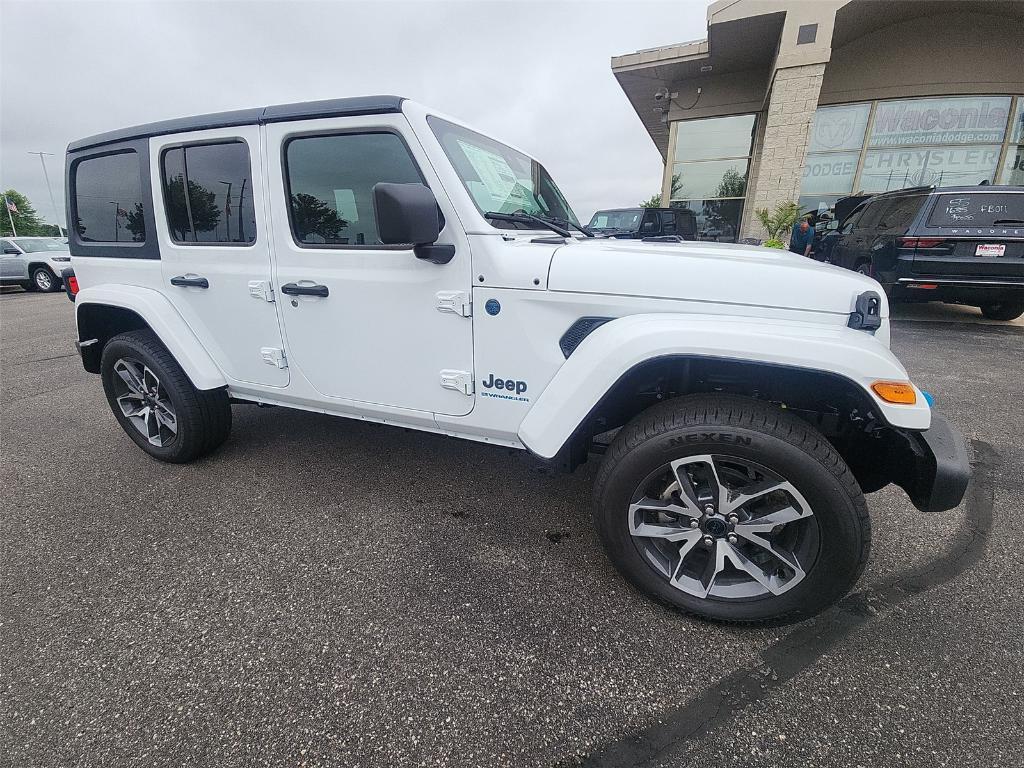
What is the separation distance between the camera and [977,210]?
242 inches

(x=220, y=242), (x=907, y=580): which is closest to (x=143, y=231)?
(x=220, y=242)

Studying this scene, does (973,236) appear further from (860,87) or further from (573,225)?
(860,87)

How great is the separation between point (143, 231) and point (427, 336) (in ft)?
6.69

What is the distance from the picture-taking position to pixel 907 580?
210cm

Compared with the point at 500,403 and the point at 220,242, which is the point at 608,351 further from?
the point at 220,242

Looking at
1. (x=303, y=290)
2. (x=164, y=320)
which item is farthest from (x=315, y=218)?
(x=164, y=320)

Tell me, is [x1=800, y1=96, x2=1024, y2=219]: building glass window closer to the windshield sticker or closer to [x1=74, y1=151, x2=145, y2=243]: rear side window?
the windshield sticker

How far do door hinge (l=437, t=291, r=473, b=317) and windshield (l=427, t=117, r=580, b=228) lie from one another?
35cm

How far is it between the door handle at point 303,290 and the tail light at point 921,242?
7.38 metres

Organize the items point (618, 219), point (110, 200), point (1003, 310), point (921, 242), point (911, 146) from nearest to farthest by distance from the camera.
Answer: point (110, 200) → point (921, 242) → point (1003, 310) → point (618, 219) → point (911, 146)

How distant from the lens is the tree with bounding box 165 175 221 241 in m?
2.62

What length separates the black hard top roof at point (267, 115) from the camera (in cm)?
212

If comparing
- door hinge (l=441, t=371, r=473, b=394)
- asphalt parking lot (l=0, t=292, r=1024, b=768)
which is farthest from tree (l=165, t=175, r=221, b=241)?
door hinge (l=441, t=371, r=473, b=394)

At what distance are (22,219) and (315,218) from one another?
84.4 meters
